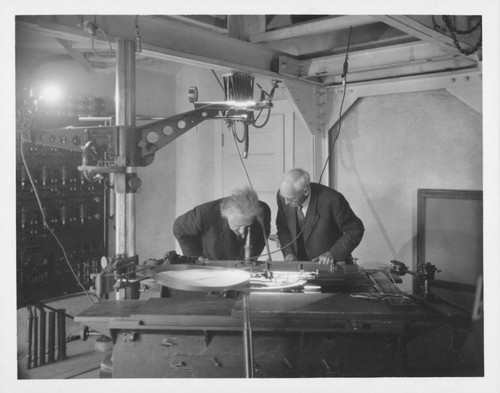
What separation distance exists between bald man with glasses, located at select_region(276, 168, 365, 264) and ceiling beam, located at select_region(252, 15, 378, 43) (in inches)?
39.6

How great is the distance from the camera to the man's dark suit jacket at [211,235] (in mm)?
2824

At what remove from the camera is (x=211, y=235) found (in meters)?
2.86

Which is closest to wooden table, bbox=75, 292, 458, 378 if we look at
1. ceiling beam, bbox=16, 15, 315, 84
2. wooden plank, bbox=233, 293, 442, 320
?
wooden plank, bbox=233, 293, 442, 320

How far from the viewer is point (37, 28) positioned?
6.09 ft

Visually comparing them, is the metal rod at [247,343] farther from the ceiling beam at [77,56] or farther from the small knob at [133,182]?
the ceiling beam at [77,56]

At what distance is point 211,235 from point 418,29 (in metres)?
1.57

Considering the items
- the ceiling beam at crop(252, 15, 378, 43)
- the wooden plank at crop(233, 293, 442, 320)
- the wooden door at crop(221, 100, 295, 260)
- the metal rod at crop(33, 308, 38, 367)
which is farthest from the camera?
the wooden door at crop(221, 100, 295, 260)

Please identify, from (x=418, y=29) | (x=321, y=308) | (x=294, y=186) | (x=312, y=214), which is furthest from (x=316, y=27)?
(x=321, y=308)

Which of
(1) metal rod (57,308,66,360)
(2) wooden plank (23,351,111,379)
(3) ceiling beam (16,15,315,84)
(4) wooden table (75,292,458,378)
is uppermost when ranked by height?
(3) ceiling beam (16,15,315,84)

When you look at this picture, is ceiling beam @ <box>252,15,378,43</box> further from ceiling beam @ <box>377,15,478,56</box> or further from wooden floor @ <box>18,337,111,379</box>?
wooden floor @ <box>18,337,111,379</box>

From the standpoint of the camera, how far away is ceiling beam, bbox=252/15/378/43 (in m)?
3.06

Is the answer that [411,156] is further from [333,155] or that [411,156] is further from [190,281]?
[190,281]
